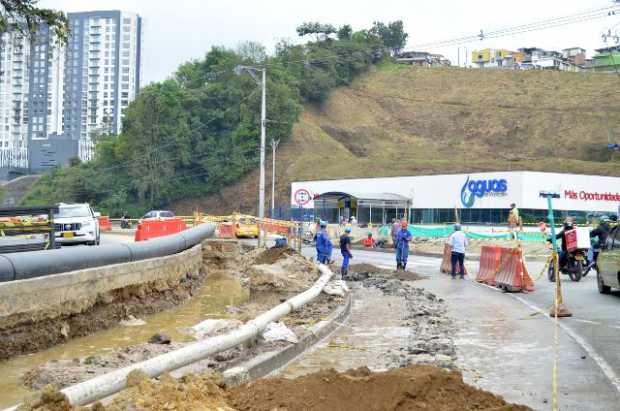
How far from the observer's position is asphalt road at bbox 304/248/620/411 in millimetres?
7367

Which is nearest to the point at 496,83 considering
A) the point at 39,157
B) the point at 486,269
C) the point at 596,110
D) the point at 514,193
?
the point at 596,110

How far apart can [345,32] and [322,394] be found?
118 metres

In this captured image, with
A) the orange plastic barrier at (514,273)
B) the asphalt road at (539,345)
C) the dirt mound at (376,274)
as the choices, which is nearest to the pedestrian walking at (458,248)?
the dirt mound at (376,274)

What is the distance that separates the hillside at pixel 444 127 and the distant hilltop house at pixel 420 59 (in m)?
14.5

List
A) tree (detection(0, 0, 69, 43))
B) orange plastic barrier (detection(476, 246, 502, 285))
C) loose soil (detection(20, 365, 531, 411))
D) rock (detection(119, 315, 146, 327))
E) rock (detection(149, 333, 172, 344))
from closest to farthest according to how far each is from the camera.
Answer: loose soil (detection(20, 365, 531, 411)) → rock (detection(149, 333, 172, 344)) → rock (detection(119, 315, 146, 327)) → tree (detection(0, 0, 69, 43)) → orange plastic barrier (detection(476, 246, 502, 285))

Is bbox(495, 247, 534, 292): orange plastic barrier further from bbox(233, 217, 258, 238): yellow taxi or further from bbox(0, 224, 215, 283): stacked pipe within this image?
bbox(233, 217, 258, 238): yellow taxi

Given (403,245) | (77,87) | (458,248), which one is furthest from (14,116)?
(458,248)

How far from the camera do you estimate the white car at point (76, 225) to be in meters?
23.5

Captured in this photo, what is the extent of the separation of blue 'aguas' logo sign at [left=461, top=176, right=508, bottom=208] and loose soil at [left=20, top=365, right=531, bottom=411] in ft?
156

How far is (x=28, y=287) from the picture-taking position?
423 inches

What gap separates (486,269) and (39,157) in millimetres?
126720

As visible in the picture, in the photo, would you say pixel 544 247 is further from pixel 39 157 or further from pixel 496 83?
pixel 39 157

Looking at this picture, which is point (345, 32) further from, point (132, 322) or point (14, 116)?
point (132, 322)

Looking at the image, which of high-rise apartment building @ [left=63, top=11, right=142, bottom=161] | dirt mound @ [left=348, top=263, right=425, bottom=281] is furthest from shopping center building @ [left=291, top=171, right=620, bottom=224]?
high-rise apartment building @ [left=63, top=11, right=142, bottom=161]
